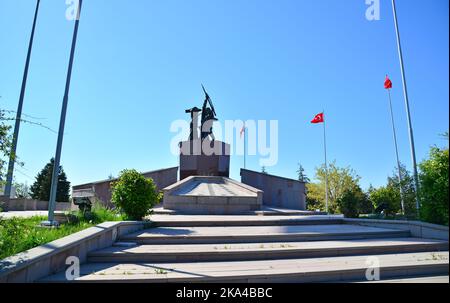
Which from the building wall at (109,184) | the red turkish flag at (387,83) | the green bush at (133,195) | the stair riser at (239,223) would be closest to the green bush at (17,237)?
the green bush at (133,195)

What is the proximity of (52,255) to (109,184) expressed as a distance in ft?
36.5

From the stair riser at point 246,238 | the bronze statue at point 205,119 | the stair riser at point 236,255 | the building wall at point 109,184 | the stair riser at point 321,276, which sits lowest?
the stair riser at point 321,276

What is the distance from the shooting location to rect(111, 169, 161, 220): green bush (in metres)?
7.07

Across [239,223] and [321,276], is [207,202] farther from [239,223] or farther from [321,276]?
[321,276]

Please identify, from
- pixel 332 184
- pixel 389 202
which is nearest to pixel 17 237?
pixel 389 202

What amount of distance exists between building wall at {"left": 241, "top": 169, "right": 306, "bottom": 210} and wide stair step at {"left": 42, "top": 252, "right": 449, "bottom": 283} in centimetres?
1083

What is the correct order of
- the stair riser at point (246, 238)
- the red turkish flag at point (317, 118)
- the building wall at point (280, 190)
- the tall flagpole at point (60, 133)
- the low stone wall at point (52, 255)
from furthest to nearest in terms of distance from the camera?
the red turkish flag at point (317, 118)
the building wall at point (280, 190)
the tall flagpole at point (60, 133)
the stair riser at point (246, 238)
the low stone wall at point (52, 255)

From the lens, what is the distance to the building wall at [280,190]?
15.4 metres

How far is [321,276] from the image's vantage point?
3812 millimetres

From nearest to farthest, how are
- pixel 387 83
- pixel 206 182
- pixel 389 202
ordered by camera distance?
pixel 389 202 → pixel 387 83 → pixel 206 182

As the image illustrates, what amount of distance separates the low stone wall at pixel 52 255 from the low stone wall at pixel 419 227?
6.56m

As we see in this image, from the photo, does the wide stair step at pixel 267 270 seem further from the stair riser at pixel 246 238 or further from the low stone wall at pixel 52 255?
the stair riser at pixel 246 238

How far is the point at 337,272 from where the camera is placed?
12.6 ft
